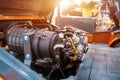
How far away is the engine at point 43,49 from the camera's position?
1917mm

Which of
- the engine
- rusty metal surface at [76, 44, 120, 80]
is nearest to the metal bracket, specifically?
the engine

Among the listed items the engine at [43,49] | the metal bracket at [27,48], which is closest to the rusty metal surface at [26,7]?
the engine at [43,49]

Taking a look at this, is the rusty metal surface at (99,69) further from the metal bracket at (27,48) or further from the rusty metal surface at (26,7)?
the rusty metal surface at (26,7)

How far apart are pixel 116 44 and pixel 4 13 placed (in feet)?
10.5

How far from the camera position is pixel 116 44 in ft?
15.7

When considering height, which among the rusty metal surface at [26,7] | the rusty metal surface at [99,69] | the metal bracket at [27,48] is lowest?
the rusty metal surface at [99,69]

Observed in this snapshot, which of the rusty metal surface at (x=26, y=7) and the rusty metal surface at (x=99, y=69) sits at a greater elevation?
the rusty metal surface at (x=26, y=7)

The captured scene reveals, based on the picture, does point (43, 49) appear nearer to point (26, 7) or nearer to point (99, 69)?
point (99, 69)

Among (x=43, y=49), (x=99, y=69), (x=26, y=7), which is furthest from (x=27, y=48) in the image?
(x=26, y=7)

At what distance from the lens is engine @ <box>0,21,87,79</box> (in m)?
1.92

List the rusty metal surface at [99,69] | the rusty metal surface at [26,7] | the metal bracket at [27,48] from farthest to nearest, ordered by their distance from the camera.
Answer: the rusty metal surface at [26,7], the rusty metal surface at [99,69], the metal bracket at [27,48]

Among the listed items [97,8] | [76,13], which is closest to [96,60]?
[97,8]

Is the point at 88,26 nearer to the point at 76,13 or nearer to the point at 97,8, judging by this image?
the point at 97,8

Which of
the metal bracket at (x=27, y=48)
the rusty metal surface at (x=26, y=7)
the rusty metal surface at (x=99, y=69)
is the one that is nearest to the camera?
the metal bracket at (x=27, y=48)
